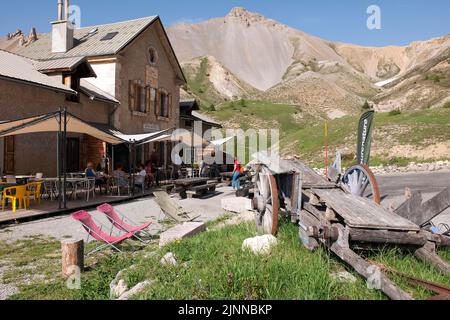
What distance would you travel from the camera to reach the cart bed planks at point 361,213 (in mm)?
3816

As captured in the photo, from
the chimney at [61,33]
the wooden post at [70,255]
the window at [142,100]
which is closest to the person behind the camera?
the wooden post at [70,255]

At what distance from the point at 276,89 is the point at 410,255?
74810 mm

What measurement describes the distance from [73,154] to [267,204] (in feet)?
40.1

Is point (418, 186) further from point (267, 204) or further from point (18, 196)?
point (18, 196)

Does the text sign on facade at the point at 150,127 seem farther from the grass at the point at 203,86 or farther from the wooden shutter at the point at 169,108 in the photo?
the grass at the point at 203,86

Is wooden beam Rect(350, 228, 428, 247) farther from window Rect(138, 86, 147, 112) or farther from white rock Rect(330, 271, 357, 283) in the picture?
window Rect(138, 86, 147, 112)

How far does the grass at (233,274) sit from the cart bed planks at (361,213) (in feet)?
1.37

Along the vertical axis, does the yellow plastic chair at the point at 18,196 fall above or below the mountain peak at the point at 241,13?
below

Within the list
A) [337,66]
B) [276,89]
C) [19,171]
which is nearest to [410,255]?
[19,171]

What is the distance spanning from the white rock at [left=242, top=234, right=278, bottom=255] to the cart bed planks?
87cm

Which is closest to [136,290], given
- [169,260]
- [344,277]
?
[169,260]

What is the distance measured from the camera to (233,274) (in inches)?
144

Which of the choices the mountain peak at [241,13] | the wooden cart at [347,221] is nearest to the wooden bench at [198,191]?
the wooden cart at [347,221]

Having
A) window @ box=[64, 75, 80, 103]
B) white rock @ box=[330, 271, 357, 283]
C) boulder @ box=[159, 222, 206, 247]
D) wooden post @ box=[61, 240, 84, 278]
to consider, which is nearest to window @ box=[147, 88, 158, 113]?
window @ box=[64, 75, 80, 103]
